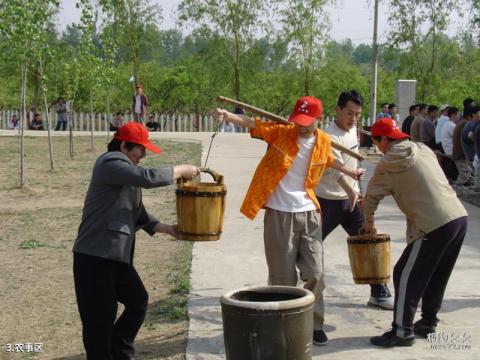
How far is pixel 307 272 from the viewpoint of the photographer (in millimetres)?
5867

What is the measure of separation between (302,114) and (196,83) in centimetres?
3812

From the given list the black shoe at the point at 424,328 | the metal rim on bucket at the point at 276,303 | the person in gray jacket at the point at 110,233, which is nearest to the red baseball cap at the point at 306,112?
the person in gray jacket at the point at 110,233

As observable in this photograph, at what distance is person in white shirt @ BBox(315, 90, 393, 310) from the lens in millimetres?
6648

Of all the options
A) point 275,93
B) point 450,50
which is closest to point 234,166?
point 450,50

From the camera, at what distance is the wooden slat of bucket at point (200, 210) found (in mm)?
5621

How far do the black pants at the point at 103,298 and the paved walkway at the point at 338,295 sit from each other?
0.61 metres

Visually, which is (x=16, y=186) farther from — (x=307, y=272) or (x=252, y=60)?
(x=252, y=60)

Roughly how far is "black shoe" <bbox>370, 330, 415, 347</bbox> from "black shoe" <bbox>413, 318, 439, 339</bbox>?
217mm

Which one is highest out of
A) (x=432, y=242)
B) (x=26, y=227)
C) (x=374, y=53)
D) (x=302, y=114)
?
(x=374, y=53)

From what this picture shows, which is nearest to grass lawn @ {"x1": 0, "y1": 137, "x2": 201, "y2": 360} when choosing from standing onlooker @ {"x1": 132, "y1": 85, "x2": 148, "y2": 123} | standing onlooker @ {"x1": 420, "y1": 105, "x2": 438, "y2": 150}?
standing onlooker @ {"x1": 420, "y1": 105, "x2": 438, "y2": 150}

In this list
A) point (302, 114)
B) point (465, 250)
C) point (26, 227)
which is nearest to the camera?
point (302, 114)

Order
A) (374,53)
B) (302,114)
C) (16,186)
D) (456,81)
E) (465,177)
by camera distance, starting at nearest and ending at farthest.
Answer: (302,114) → (16,186) → (465,177) → (374,53) → (456,81)

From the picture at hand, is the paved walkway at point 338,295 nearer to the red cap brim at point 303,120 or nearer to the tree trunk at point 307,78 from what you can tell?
the red cap brim at point 303,120

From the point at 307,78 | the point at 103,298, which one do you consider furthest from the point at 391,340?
the point at 307,78
